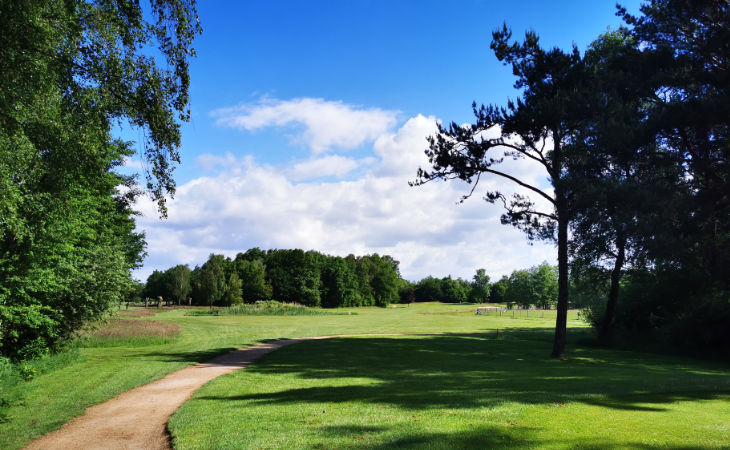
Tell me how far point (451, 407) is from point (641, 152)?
18282mm

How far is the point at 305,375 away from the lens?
50.8 feet

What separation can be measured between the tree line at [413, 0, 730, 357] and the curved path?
15.6 meters

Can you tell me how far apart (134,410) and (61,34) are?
863cm

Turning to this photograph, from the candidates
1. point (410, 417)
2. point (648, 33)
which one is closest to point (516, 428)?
point (410, 417)

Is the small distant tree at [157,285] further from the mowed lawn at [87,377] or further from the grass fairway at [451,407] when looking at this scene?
the grass fairway at [451,407]

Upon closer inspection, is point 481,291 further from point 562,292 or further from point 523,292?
point 562,292

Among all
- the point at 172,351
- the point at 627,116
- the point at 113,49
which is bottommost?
the point at 172,351

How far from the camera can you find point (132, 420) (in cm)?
991

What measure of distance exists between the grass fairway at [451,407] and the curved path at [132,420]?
0.47m

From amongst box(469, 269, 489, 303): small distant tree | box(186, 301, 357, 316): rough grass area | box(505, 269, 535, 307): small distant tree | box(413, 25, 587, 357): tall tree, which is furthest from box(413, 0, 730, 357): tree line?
box(469, 269, 489, 303): small distant tree

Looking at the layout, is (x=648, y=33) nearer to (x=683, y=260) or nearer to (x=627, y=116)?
(x=627, y=116)

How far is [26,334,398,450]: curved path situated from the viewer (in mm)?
8414

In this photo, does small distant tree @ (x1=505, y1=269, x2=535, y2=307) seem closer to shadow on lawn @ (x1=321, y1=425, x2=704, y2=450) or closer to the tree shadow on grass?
the tree shadow on grass

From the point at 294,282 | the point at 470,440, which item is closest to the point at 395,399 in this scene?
the point at 470,440
